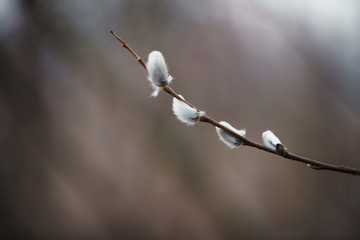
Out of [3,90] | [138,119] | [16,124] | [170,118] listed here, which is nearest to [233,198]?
[170,118]

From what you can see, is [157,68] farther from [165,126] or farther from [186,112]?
[165,126]

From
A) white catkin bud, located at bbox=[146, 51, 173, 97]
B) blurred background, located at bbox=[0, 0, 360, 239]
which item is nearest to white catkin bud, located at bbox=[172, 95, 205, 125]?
white catkin bud, located at bbox=[146, 51, 173, 97]

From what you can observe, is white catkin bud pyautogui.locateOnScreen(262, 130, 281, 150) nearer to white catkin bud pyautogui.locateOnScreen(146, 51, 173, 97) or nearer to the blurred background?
white catkin bud pyautogui.locateOnScreen(146, 51, 173, 97)

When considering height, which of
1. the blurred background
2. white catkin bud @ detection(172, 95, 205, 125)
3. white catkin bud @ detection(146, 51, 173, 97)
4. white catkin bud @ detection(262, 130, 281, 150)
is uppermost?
the blurred background

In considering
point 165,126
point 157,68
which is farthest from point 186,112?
point 165,126

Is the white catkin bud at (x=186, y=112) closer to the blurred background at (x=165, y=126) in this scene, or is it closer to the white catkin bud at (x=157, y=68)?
the white catkin bud at (x=157, y=68)

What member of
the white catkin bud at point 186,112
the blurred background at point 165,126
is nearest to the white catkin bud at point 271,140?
the white catkin bud at point 186,112

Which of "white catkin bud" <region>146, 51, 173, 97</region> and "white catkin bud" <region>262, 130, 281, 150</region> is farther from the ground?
"white catkin bud" <region>262, 130, 281, 150</region>

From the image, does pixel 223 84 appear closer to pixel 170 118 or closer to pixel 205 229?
pixel 170 118
